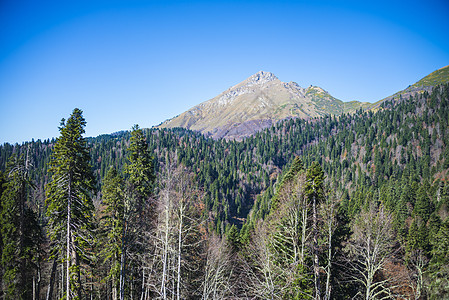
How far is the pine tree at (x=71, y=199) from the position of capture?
1683cm

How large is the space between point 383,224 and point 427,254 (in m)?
37.5

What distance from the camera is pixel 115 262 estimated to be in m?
20.8

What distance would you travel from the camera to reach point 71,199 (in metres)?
17.2

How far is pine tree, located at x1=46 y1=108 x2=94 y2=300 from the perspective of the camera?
55.2ft

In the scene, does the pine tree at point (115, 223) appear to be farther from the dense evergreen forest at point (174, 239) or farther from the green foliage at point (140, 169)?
the green foliage at point (140, 169)

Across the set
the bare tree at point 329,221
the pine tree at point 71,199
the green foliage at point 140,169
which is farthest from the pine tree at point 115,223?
the bare tree at point 329,221

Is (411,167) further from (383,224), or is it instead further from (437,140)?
(383,224)

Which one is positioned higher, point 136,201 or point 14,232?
point 136,201

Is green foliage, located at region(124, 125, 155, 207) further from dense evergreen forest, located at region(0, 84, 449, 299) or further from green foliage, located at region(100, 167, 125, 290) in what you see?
green foliage, located at region(100, 167, 125, 290)

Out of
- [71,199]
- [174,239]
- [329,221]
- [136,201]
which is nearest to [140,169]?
[136,201]

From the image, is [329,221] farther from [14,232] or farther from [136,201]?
[14,232]

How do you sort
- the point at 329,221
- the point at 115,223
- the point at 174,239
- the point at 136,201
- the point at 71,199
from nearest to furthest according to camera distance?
1. the point at 71,199
2. the point at 174,239
3. the point at 329,221
4. the point at 136,201
5. the point at 115,223

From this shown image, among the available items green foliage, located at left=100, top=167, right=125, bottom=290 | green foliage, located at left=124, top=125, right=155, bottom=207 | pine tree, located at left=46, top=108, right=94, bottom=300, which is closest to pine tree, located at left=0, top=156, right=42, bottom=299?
pine tree, located at left=46, top=108, right=94, bottom=300

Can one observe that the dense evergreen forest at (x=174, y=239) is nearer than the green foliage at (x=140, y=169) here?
Yes
